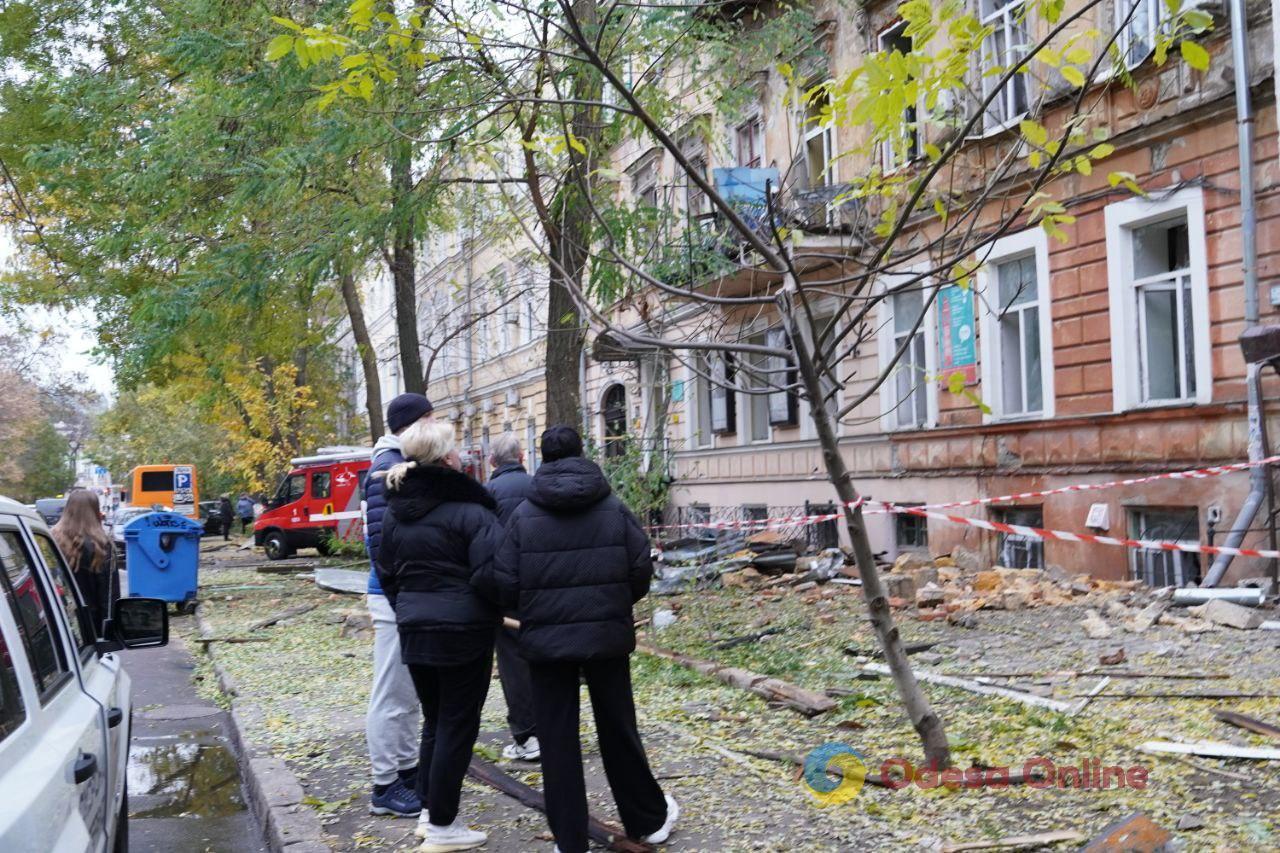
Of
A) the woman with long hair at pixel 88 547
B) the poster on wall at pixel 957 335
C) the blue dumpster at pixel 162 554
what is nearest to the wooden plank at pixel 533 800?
the woman with long hair at pixel 88 547

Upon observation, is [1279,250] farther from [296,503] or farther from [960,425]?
[296,503]

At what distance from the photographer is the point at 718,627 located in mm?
11906

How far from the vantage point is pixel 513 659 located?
23.0 feet

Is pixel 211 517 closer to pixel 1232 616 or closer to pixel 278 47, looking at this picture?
pixel 1232 616

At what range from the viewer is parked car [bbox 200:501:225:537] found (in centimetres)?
4591

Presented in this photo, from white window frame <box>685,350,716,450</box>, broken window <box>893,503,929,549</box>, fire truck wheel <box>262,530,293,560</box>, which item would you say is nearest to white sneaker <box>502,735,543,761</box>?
broken window <box>893,503,929,549</box>

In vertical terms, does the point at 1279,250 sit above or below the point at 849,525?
above

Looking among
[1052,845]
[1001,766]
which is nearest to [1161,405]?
[1001,766]

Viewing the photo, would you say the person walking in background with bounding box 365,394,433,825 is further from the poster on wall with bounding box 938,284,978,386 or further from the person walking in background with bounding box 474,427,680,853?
the poster on wall with bounding box 938,284,978,386

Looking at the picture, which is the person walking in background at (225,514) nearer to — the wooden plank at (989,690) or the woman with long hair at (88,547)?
the woman with long hair at (88,547)

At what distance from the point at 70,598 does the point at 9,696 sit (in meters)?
1.80

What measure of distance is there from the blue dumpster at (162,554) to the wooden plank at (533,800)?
1107 centimetres

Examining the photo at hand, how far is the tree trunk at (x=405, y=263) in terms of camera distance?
45.0ft

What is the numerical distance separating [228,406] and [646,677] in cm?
2991
